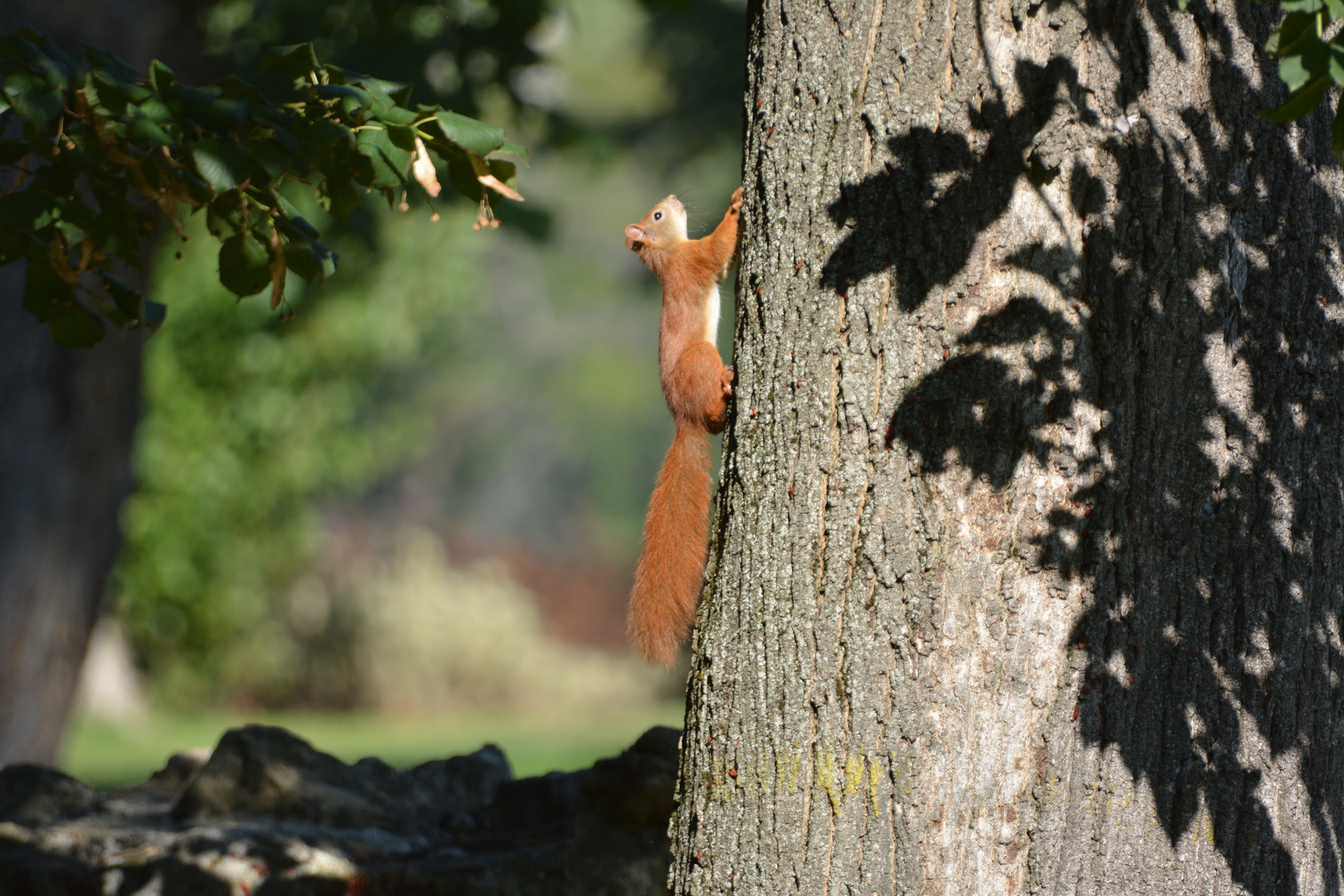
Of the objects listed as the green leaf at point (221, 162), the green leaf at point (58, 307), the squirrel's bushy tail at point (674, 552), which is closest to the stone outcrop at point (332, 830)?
the squirrel's bushy tail at point (674, 552)

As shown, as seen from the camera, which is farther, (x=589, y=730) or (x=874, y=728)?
(x=589, y=730)

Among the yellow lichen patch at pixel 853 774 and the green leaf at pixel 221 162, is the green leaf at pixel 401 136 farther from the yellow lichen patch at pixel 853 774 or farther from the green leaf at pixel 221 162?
the yellow lichen patch at pixel 853 774

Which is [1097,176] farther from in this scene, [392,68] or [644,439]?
[644,439]

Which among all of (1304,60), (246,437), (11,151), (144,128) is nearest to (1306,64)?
(1304,60)

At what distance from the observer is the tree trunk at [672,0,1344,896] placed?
1.86m

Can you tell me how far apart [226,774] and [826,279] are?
8.15ft

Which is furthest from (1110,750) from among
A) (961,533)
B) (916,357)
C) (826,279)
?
(826,279)

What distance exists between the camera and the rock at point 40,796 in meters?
3.37

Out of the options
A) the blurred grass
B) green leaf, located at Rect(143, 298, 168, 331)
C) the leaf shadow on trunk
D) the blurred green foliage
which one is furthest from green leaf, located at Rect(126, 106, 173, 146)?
the blurred green foliage

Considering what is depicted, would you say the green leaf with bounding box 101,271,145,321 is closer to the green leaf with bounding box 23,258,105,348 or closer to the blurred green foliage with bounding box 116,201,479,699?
the green leaf with bounding box 23,258,105,348

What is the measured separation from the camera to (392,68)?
19.6 feet

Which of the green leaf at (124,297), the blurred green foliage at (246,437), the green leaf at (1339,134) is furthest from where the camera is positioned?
the blurred green foliage at (246,437)

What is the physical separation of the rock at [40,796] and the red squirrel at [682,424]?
6.90ft

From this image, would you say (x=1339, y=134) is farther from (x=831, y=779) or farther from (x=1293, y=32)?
(x=831, y=779)
